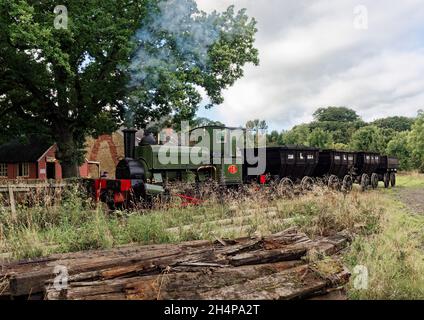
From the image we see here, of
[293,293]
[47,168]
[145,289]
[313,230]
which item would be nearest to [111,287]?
[145,289]

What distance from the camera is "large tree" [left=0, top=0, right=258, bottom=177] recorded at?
16859mm

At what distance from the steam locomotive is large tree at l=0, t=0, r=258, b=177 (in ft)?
15.7

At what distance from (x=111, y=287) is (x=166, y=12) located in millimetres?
17064

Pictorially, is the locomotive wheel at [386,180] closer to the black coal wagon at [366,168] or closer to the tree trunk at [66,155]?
the black coal wagon at [366,168]

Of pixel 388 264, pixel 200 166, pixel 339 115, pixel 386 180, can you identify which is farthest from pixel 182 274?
pixel 339 115

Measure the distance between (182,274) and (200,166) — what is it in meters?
8.60

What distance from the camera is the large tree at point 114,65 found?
664 inches

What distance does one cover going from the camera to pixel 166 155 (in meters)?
11.7

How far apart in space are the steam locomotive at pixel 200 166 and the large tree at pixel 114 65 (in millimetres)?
4786

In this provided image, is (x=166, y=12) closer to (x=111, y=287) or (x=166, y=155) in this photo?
(x=166, y=155)

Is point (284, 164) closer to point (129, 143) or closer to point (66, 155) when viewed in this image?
point (129, 143)

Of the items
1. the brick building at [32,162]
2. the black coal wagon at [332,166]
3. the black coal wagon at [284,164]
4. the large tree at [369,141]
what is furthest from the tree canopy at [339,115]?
the black coal wagon at [284,164]

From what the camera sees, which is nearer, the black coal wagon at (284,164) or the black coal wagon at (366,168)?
the black coal wagon at (284,164)

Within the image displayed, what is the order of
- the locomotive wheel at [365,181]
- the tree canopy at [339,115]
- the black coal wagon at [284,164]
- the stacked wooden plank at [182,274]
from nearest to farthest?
1. the stacked wooden plank at [182,274]
2. the black coal wagon at [284,164]
3. the locomotive wheel at [365,181]
4. the tree canopy at [339,115]
